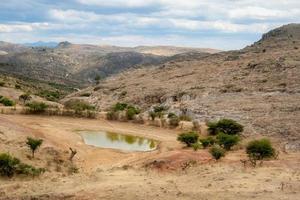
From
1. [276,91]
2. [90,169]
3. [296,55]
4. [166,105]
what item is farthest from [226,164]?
[296,55]

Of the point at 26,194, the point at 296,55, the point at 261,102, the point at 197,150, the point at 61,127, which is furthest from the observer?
the point at 296,55

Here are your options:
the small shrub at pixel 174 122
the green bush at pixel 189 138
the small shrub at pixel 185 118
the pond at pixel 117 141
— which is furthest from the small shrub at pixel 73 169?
the small shrub at pixel 185 118

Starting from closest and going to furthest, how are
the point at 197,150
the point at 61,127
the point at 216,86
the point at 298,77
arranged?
the point at 197,150 → the point at 61,127 → the point at 298,77 → the point at 216,86

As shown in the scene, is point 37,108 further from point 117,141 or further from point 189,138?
point 189,138

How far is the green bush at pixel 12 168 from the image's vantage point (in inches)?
1145

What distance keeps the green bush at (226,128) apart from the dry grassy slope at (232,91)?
4.40ft

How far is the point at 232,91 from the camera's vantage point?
66.1m

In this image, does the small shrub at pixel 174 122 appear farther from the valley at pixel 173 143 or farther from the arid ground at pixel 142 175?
the arid ground at pixel 142 175

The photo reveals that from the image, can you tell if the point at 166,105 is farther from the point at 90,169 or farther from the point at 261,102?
the point at 90,169

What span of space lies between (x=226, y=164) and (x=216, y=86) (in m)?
42.1

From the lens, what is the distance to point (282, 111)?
49.4 meters

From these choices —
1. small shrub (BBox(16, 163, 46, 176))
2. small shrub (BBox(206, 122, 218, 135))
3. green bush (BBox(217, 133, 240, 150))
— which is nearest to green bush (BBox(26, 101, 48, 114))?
small shrub (BBox(206, 122, 218, 135))

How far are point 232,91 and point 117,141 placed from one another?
80.2ft

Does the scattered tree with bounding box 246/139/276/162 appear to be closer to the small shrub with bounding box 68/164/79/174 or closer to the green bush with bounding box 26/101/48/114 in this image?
the small shrub with bounding box 68/164/79/174
